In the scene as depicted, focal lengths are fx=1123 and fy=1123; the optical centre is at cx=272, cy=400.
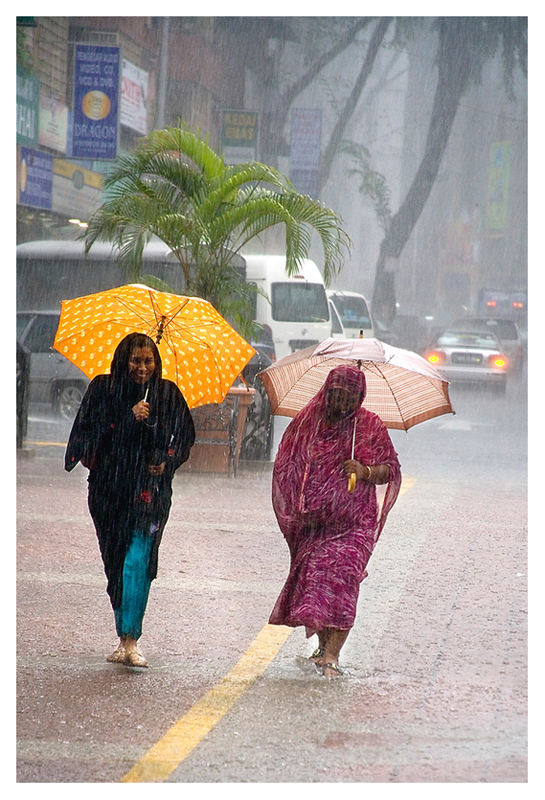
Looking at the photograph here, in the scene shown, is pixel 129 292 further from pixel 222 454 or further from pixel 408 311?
pixel 408 311

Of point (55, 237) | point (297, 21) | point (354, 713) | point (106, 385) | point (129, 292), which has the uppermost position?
point (297, 21)

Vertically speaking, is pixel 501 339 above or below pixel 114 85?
below

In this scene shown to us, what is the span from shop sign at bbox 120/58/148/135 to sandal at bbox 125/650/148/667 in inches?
753

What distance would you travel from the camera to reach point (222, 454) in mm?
11383

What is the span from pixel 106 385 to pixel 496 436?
1140 cm

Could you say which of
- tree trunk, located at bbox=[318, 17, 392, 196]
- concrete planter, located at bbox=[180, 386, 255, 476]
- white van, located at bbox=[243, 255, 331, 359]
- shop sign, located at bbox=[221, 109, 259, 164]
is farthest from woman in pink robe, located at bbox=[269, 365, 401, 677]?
tree trunk, located at bbox=[318, 17, 392, 196]

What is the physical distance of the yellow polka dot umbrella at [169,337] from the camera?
5.32 metres

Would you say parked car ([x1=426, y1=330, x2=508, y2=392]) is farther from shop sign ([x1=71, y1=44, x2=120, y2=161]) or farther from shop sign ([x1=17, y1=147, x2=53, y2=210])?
shop sign ([x1=17, y1=147, x2=53, y2=210])

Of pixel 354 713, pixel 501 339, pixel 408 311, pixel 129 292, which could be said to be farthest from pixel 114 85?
pixel 408 311

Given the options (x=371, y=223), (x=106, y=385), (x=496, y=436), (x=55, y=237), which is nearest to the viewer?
(x=106, y=385)

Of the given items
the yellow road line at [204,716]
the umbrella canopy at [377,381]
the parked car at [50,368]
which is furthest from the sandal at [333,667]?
the parked car at [50,368]

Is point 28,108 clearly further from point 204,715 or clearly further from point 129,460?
point 204,715

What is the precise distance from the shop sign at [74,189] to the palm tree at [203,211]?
10.1 metres

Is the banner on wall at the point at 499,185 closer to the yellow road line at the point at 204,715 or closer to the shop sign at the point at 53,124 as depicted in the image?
the shop sign at the point at 53,124
